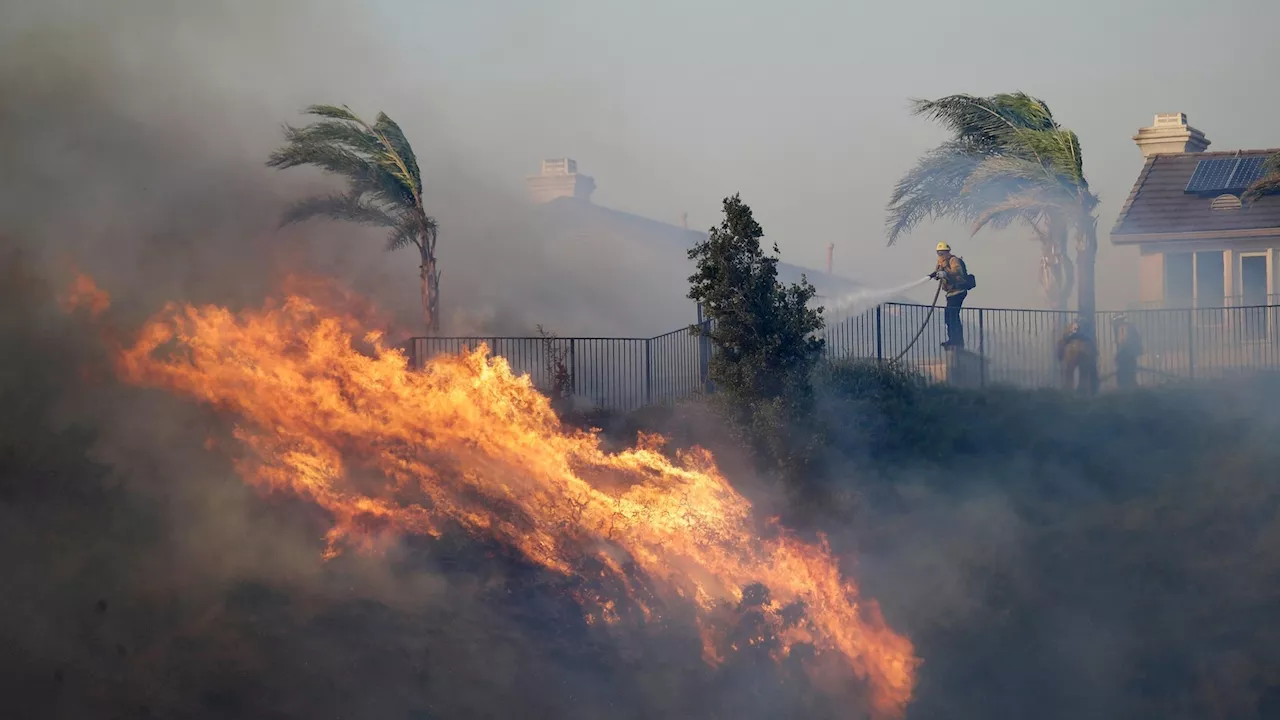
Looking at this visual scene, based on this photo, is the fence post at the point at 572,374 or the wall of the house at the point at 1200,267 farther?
the wall of the house at the point at 1200,267

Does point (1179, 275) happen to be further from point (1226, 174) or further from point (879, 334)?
point (879, 334)

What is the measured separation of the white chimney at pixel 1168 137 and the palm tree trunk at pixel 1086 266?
34.6 feet

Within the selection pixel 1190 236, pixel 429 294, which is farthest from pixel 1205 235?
pixel 429 294

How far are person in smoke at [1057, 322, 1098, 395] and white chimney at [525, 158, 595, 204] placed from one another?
22.4m

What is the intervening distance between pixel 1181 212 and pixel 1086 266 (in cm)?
785

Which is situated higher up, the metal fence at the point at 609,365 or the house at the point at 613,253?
the house at the point at 613,253

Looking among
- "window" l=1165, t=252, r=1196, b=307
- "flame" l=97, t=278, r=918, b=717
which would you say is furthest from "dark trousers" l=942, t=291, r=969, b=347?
"window" l=1165, t=252, r=1196, b=307

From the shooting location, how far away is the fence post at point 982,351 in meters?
21.9

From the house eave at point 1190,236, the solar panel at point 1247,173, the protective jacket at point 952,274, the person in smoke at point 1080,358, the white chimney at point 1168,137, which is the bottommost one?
the person in smoke at point 1080,358

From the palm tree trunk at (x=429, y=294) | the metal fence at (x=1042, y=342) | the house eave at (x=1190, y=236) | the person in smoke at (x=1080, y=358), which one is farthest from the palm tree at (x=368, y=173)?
the house eave at (x=1190, y=236)

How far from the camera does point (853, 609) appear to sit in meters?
15.5

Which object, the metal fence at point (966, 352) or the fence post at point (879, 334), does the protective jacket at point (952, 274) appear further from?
the fence post at point (879, 334)

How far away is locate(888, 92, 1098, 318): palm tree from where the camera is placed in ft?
70.9

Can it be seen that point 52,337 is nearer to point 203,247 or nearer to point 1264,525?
point 203,247
